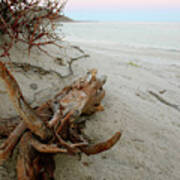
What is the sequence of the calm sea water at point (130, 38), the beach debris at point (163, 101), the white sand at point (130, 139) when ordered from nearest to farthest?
the white sand at point (130, 139), the beach debris at point (163, 101), the calm sea water at point (130, 38)

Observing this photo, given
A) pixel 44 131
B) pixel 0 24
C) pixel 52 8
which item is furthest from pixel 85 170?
pixel 0 24

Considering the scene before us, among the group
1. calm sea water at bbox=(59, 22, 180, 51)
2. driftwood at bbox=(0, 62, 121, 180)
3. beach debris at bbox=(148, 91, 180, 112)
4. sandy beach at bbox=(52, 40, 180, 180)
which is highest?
driftwood at bbox=(0, 62, 121, 180)

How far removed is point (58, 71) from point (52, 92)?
559 millimetres

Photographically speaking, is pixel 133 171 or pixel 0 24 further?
pixel 0 24

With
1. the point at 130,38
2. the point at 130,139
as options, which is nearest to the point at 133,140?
the point at 130,139

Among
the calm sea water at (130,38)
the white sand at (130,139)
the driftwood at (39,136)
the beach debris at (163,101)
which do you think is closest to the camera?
the driftwood at (39,136)

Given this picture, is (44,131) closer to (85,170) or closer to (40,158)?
(40,158)

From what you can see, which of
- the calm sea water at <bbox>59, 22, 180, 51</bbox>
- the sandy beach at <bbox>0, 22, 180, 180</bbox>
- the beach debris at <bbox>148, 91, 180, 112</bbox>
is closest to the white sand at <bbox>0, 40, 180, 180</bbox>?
the sandy beach at <bbox>0, 22, 180, 180</bbox>

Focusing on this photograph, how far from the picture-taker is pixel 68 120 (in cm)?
140

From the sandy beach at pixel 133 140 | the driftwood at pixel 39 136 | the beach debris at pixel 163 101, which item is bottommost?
the beach debris at pixel 163 101

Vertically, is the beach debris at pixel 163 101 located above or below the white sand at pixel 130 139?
below

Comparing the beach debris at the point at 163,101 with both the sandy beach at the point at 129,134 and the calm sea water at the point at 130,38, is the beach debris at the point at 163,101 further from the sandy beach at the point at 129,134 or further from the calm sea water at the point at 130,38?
the calm sea water at the point at 130,38

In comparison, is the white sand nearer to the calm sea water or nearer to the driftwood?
the driftwood

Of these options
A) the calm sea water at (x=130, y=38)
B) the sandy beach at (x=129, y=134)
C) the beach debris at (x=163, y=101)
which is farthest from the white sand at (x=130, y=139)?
the calm sea water at (x=130, y=38)
